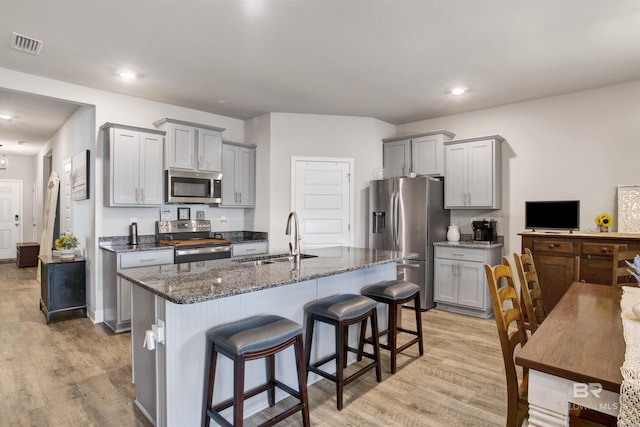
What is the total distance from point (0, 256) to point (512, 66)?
11.2m

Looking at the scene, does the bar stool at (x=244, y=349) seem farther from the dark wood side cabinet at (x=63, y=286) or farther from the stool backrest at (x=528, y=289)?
the dark wood side cabinet at (x=63, y=286)

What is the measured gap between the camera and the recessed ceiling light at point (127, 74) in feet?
11.7

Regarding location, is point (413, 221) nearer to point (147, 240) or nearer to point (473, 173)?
point (473, 173)

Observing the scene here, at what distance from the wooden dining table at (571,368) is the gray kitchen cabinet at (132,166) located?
13.6 ft

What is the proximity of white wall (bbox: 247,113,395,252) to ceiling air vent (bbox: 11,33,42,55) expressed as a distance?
270cm

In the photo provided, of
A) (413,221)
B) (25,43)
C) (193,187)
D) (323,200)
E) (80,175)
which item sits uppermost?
(25,43)

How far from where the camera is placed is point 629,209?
378 centimetres

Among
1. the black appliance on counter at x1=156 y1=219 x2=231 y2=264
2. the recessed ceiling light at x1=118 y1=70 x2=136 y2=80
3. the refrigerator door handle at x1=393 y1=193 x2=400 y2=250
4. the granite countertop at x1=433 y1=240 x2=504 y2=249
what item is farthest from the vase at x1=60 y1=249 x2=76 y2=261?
the granite countertop at x1=433 y1=240 x2=504 y2=249

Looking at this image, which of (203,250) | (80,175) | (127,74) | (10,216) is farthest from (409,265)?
(10,216)

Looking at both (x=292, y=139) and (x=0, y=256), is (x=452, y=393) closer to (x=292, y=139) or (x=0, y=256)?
(x=292, y=139)

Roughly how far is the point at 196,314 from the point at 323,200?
3444mm

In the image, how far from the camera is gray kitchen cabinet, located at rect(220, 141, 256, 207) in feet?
16.5

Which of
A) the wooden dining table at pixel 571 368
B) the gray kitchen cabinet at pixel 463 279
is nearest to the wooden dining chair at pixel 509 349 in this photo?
the wooden dining table at pixel 571 368

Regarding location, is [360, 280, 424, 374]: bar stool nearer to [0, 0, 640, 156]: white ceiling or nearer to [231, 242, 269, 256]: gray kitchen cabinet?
[0, 0, 640, 156]: white ceiling
